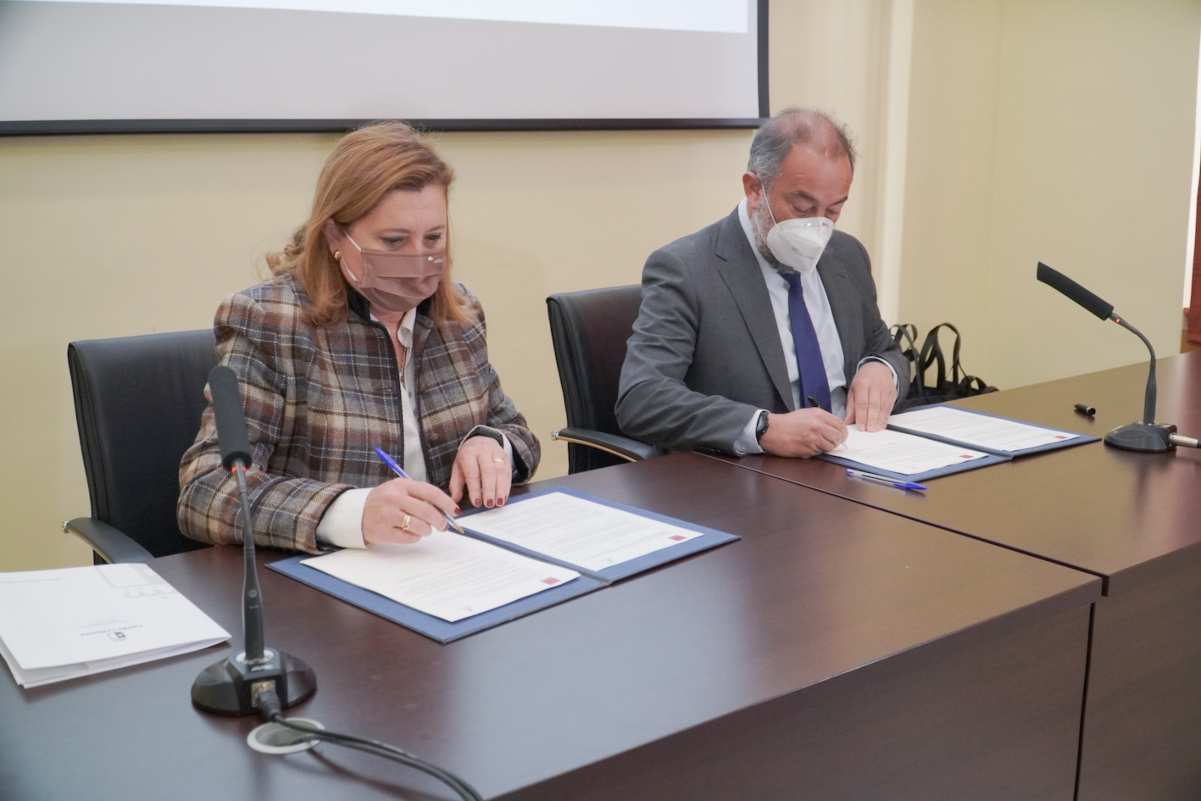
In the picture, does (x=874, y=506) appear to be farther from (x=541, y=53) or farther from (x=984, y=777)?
(x=541, y=53)

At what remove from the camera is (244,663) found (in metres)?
0.99

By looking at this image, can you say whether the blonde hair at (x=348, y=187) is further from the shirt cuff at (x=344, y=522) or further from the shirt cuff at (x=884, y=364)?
the shirt cuff at (x=884, y=364)

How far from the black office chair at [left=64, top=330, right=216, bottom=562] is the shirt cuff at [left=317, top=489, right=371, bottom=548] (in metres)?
0.44

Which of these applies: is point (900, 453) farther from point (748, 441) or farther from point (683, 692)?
point (683, 692)

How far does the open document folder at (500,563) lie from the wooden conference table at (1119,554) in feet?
1.16

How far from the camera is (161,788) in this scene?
852 mm

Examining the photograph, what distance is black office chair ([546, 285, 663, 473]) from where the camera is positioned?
2.26 metres

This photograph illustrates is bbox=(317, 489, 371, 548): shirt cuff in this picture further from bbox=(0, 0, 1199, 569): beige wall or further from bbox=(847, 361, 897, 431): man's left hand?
bbox=(0, 0, 1199, 569): beige wall

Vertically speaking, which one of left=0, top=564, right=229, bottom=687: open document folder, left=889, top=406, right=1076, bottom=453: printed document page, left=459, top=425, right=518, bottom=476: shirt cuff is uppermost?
left=459, top=425, right=518, bottom=476: shirt cuff

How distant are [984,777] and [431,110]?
2.23 m

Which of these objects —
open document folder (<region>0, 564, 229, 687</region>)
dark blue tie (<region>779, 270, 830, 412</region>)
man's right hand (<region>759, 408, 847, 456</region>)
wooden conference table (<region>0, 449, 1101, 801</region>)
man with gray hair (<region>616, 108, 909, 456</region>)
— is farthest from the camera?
dark blue tie (<region>779, 270, 830, 412</region>)

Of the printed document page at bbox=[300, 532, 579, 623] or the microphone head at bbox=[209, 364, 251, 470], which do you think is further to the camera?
the printed document page at bbox=[300, 532, 579, 623]

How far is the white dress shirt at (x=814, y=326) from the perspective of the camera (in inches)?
87.7

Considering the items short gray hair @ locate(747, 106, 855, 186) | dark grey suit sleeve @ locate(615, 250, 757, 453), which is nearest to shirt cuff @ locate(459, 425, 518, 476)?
dark grey suit sleeve @ locate(615, 250, 757, 453)
